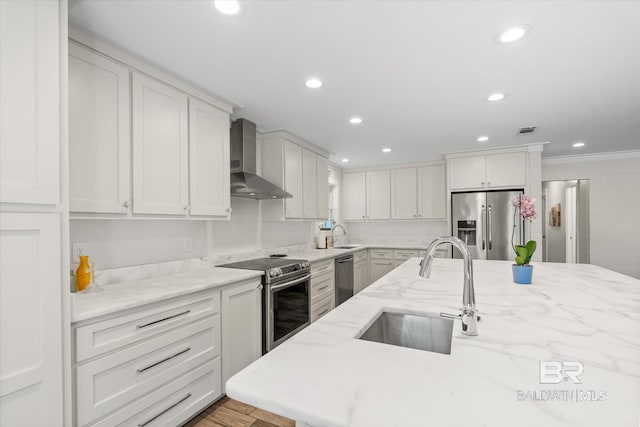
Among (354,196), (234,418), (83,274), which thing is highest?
(354,196)

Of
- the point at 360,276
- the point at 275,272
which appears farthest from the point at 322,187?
the point at 275,272

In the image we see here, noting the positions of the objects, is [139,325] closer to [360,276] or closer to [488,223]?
[360,276]

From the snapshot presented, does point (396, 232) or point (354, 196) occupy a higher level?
point (354, 196)

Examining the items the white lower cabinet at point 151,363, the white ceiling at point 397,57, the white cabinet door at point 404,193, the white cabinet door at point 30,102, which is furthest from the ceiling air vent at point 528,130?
the white cabinet door at point 30,102

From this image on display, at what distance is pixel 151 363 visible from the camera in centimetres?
172

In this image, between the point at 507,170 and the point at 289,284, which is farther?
the point at 507,170

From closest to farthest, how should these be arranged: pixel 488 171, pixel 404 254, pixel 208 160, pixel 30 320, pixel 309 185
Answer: pixel 30 320
pixel 208 160
pixel 309 185
pixel 488 171
pixel 404 254

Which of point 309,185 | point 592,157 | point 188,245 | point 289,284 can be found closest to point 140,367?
point 188,245

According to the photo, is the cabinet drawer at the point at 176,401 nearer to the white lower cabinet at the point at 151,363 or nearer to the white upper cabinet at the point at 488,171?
the white lower cabinet at the point at 151,363

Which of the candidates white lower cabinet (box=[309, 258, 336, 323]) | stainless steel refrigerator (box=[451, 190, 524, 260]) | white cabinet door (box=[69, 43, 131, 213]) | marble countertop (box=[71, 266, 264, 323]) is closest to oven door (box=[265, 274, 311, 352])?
white lower cabinet (box=[309, 258, 336, 323])

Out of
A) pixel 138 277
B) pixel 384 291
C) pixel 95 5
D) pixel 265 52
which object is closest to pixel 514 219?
pixel 384 291

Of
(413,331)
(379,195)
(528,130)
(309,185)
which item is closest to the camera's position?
(413,331)

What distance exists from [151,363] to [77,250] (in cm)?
85

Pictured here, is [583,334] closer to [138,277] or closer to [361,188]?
[138,277]
